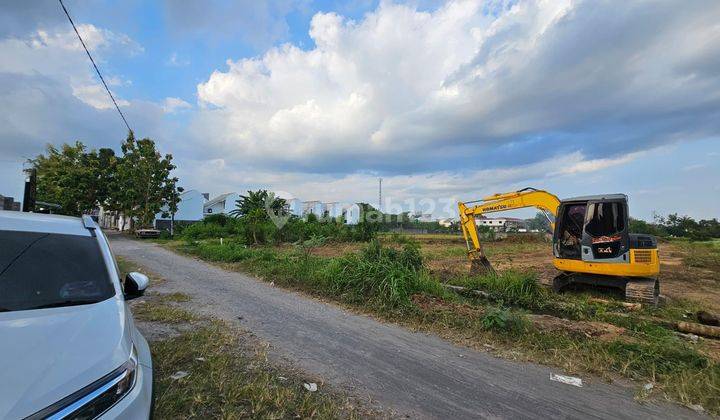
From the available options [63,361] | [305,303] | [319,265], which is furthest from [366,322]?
[63,361]

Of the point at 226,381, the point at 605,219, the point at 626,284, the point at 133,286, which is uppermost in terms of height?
the point at 605,219

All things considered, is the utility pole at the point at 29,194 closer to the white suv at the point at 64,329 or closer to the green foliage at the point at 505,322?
the white suv at the point at 64,329

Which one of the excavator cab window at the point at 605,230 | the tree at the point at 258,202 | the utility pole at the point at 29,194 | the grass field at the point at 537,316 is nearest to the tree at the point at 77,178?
the tree at the point at 258,202

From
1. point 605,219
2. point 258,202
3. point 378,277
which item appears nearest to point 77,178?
point 258,202

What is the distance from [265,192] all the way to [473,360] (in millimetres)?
35338

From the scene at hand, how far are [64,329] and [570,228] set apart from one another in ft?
33.9

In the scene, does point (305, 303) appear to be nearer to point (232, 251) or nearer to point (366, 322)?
point (366, 322)

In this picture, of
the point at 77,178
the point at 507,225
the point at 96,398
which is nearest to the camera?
the point at 96,398

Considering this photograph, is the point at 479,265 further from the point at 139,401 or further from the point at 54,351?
the point at 54,351

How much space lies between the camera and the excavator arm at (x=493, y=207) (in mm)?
10086

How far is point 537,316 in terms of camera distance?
6.65m

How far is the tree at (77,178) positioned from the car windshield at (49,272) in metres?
32.8

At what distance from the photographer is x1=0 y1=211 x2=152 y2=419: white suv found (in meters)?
1.74

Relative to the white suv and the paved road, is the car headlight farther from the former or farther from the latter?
the paved road
